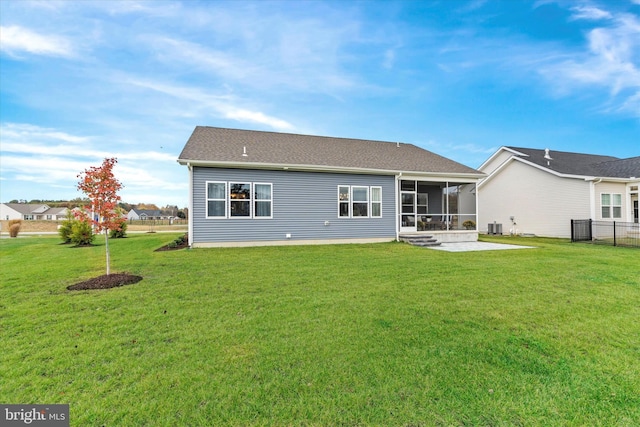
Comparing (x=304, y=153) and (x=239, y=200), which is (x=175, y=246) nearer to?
(x=239, y=200)

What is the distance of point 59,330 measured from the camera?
142 inches

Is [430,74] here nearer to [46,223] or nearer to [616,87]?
[616,87]

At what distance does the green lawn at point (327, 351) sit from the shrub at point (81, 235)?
997 cm

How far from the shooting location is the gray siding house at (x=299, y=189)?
11.7m

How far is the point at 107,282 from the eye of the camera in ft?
19.2

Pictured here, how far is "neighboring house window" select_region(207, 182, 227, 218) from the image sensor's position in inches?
459

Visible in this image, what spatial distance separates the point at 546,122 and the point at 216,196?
27454 millimetres

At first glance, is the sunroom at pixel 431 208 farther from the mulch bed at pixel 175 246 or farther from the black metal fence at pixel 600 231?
the mulch bed at pixel 175 246

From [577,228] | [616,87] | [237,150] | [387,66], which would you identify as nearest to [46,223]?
[237,150]

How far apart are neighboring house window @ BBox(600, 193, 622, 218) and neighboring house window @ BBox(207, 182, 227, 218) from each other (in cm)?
2079

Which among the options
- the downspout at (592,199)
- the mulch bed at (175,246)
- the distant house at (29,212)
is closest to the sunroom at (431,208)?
the downspout at (592,199)

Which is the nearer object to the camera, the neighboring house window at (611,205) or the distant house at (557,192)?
the distant house at (557,192)

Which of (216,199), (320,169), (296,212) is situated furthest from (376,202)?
(216,199)

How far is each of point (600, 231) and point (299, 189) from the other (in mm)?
16705
